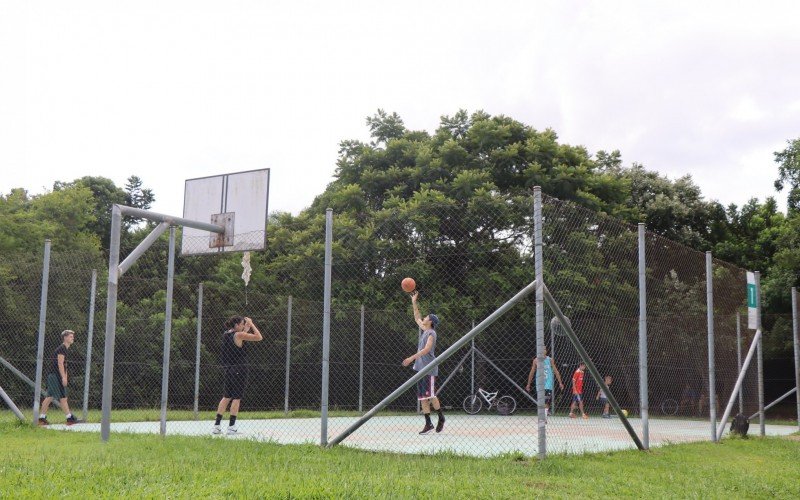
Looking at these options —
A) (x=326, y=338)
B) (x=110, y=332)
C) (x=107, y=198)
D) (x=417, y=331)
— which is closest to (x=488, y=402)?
(x=417, y=331)

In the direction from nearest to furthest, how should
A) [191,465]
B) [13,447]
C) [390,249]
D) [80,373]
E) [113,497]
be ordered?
[113,497], [191,465], [13,447], [390,249], [80,373]

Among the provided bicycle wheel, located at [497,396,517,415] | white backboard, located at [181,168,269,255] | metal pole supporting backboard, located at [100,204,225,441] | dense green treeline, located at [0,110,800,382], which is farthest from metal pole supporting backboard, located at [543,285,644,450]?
bicycle wheel, located at [497,396,517,415]

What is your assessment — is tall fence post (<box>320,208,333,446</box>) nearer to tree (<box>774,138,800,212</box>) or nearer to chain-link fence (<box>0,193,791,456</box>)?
chain-link fence (<box>0,193,791,456</box>)

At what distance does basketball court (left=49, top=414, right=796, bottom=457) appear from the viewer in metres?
9.13

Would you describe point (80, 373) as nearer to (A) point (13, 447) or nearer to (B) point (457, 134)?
(A) point (13, 447)

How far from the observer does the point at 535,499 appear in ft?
18.8

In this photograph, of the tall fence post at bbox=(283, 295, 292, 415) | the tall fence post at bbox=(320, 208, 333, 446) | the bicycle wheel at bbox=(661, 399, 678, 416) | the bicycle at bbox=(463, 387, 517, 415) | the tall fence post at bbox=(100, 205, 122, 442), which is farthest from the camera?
the bicycle at bbox=(463, 387, 517, 415)

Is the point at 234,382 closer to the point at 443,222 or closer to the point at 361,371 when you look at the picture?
the point at 443,222

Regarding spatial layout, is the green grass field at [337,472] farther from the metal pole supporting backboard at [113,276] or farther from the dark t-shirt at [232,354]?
the dark t-shirt at [232,354]

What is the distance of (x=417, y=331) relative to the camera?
17.2 meters

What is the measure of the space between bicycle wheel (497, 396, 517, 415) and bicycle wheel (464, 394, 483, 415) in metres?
0.41

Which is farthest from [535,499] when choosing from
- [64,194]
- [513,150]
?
[64,194]

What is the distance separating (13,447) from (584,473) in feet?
18.8

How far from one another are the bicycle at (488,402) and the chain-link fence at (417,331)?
0.04 m
